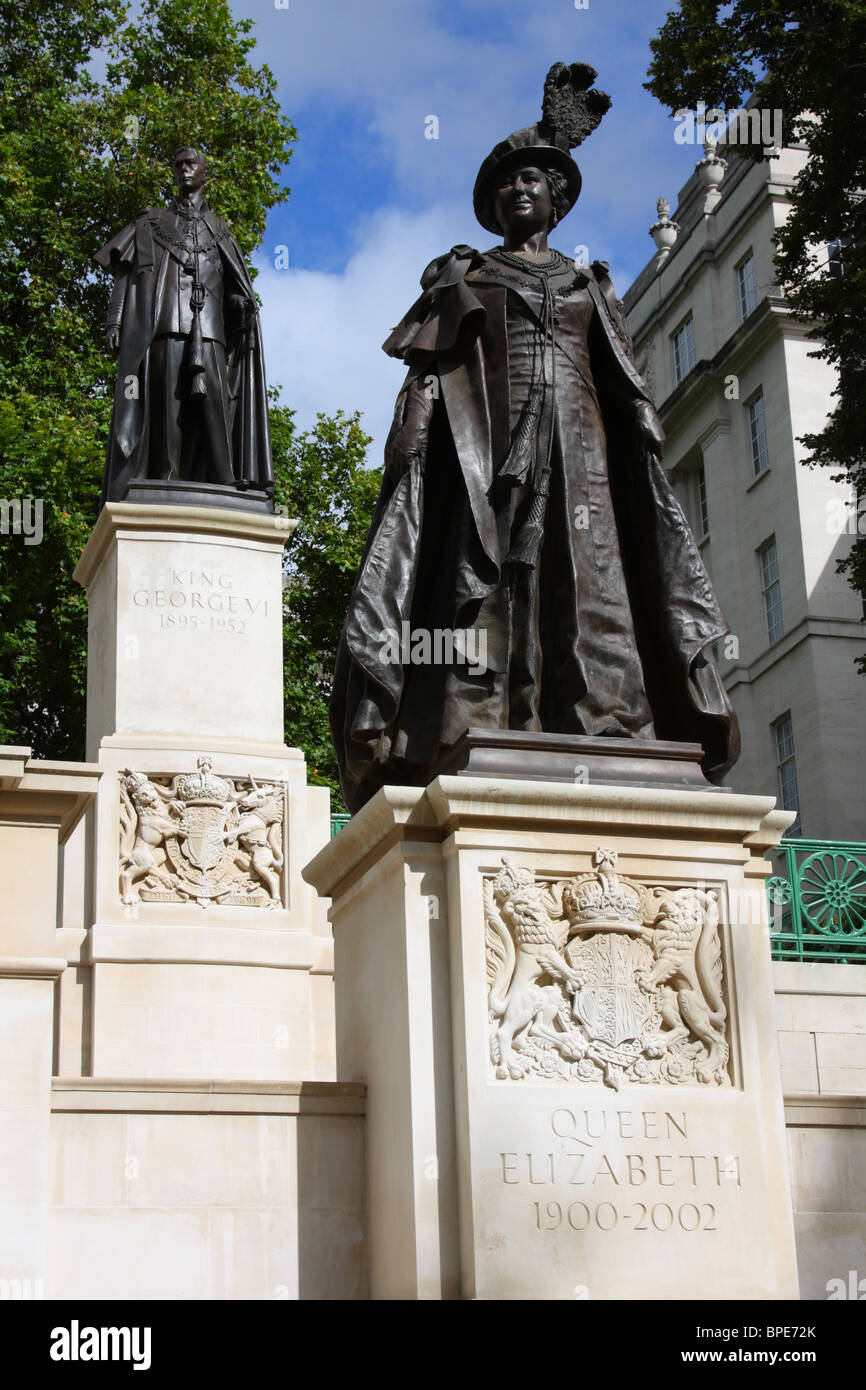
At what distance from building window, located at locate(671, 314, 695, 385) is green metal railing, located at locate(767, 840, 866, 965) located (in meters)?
38.1

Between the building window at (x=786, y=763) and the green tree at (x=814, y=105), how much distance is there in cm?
1898

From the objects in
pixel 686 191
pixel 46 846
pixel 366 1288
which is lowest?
pixel 366 1288

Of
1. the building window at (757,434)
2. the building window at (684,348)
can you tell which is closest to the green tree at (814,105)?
the building window at (757,434)

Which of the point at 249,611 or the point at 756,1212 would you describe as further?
the point at 249,611

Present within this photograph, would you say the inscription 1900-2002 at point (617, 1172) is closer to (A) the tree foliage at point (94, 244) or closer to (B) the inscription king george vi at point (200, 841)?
(B) the inscription king george vi at point (200, 841)

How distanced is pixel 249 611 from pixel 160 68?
24.6 metres

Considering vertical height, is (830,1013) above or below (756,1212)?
above

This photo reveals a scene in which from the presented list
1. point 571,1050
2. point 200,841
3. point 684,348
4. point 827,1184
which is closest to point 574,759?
point 571,1050

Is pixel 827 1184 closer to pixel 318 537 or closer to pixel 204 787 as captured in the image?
pixel 204 787

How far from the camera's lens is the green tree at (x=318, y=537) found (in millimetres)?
29875

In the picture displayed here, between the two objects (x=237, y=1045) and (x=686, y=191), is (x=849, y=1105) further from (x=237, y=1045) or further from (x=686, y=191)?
(x=686, y=191)

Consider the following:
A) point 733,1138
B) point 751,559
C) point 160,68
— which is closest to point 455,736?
point 733,1138

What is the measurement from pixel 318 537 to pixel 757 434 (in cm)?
2056

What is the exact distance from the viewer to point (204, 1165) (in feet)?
21.4
